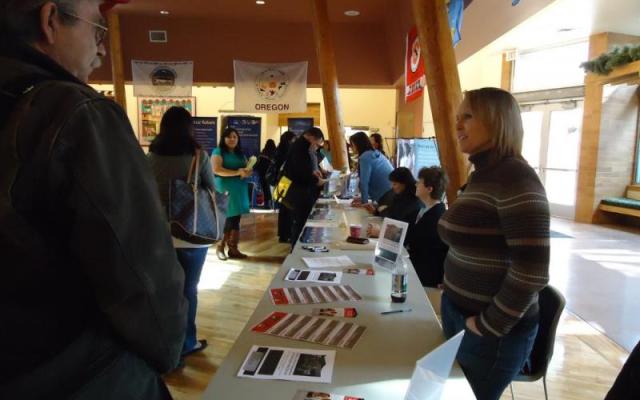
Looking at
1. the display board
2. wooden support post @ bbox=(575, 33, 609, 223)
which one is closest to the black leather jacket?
the display board

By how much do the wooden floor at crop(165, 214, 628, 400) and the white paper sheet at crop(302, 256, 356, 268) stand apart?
92 centimetres

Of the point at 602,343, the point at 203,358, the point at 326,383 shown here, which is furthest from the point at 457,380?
the point at 602,343

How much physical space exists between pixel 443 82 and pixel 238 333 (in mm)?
2285

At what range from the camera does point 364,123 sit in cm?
1230

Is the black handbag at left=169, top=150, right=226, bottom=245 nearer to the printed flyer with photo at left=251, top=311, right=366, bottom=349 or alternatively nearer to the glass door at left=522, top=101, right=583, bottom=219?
the printed flyer with photo at left=251, top=311, right=366, bottom=349

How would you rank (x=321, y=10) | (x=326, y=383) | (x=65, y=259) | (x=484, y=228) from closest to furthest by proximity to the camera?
(x=65, y=259) < (x=326, y=383) < (x=484, y=228) < (x=321, y=10)

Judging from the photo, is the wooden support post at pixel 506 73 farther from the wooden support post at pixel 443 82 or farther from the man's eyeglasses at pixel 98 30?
the man's eyeglasses at pixel 98 30

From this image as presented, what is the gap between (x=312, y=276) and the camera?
2.09 meters

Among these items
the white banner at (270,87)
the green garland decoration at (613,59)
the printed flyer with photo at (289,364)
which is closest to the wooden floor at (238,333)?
the printed flyer with photo at (289,364)

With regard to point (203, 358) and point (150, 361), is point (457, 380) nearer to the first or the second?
point (150, 361)

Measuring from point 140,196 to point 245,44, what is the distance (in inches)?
305

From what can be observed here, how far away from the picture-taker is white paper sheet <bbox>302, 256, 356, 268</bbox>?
2297 millimetres

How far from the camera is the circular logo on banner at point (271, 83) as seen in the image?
744 cm

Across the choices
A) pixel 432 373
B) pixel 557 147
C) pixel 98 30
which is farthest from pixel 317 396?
pixel 557 147
